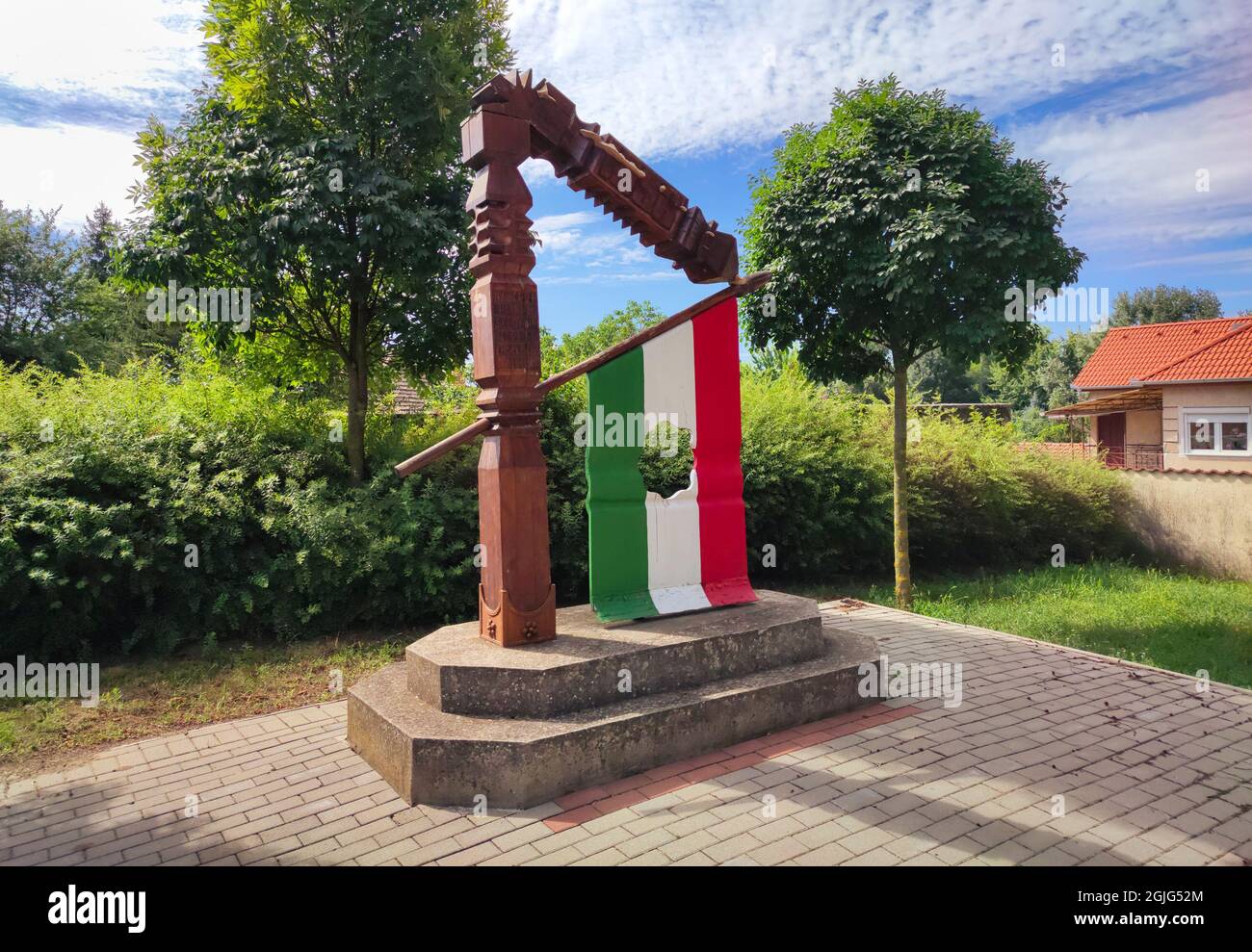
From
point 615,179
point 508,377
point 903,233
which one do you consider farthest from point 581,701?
point 903,233

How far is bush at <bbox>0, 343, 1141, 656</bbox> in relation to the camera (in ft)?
22.1

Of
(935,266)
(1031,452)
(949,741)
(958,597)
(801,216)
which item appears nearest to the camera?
(949,741)

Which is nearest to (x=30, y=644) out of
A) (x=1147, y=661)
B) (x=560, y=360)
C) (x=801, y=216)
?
(x=560, y=360)

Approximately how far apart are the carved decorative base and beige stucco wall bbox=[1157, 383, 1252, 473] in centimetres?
1983

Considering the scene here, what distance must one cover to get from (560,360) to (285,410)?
354cm

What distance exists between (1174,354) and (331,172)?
2697cm

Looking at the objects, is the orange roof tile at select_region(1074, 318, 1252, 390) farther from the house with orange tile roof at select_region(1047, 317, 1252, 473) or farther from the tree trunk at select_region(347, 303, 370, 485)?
the tree trunk at select_region(347, 303, 370, 485)

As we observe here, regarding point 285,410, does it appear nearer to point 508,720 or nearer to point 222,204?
point 222,204

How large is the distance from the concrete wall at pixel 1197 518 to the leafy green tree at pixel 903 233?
759 centimetres

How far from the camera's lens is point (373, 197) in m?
7.73

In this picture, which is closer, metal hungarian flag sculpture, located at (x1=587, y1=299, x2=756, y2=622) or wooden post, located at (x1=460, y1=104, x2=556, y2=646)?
wooden post, located at (x1=460, y1=104, x2=556, y2=646)
